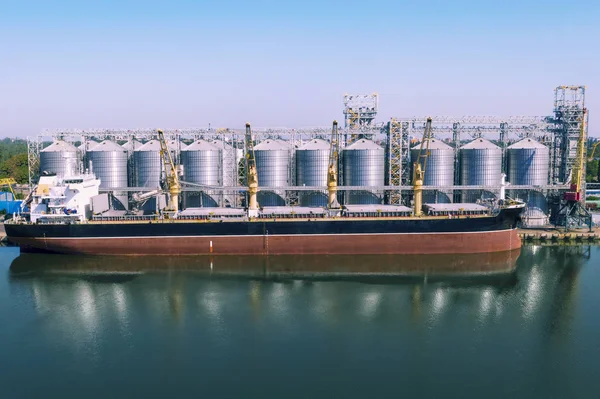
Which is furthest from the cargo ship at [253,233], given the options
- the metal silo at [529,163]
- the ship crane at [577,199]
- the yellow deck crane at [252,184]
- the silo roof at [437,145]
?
the silo roof at [437,145]

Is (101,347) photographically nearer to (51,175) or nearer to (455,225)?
(51,175)

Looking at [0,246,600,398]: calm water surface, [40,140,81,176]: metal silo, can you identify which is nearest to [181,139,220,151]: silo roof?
[40,140,81,176]: metal silo

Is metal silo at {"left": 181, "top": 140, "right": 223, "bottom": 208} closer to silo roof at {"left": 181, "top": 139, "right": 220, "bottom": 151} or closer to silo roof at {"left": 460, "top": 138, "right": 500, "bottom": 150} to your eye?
silo roof at {"left": 181, "top": 139, "right": 220, "bottom": 151}

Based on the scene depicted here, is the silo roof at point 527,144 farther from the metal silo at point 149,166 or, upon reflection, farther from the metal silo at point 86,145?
the metal silo at point 86,145

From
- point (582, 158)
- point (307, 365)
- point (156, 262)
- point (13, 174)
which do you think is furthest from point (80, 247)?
point (13, 174)

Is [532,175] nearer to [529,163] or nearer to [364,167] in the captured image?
[529,163]

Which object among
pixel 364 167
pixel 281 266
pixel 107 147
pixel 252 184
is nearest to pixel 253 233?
pixel 281 266
